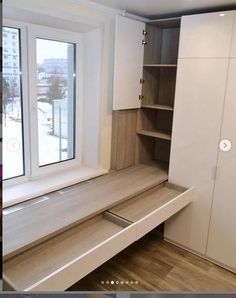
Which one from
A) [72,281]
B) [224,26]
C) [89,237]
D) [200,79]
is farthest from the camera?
[200,79]

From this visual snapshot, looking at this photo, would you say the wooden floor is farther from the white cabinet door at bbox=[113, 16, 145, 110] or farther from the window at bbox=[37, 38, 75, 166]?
the white cabinet door at bbox=[113, 16, 145, 110]

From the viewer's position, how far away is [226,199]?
230 centimetres

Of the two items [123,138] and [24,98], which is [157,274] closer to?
[123,138]

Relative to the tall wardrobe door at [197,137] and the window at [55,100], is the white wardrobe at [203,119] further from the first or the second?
the window at [55,100]

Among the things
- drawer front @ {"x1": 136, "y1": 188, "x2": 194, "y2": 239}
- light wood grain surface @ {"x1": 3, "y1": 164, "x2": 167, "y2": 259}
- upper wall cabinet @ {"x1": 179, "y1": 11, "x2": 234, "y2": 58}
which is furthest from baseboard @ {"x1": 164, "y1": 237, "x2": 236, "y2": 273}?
upper wall cabinet @ {"x1": 179, "y1": 11, "x2": 234, "y2": 58}

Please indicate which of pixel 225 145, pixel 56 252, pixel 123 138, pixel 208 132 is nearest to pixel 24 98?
pixel 123 138

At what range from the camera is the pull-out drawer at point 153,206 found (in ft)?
6.51

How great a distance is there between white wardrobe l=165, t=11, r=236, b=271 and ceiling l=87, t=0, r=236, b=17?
8 centimetres

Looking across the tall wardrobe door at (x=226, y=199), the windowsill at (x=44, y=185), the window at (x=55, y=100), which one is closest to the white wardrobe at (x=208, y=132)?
the tall wardrobe door at (x=226, y=199)

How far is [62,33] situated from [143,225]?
1542 mm

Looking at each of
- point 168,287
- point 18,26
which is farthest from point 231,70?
point 168,287

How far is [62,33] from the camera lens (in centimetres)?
221

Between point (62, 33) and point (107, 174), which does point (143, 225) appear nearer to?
point (107, 174)

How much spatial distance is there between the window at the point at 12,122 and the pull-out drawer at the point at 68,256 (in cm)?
69
